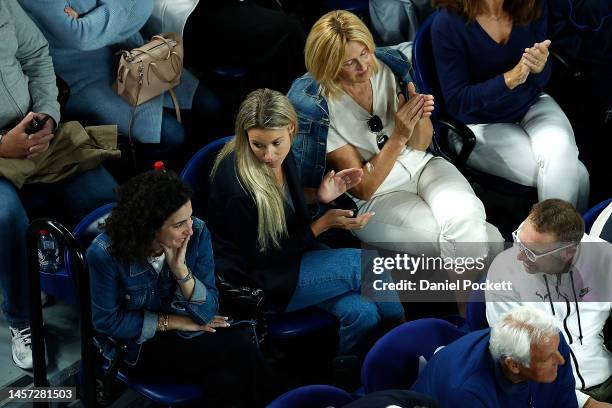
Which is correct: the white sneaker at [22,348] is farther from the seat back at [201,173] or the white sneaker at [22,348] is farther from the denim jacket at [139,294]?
the seat back at [201,173]

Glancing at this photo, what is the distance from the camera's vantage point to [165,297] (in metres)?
3.41

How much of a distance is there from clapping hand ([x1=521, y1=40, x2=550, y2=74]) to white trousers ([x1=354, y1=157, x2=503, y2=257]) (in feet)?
1.92

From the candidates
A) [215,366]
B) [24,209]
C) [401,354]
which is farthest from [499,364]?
[24,209]

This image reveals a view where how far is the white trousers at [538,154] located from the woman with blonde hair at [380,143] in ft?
0.89

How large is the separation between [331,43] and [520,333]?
4.88 ft

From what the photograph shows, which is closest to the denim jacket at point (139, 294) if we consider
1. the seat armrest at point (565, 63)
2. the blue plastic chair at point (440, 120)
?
the blue plastic chair at point (440, 120)

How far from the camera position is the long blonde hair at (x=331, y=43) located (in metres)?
3.83

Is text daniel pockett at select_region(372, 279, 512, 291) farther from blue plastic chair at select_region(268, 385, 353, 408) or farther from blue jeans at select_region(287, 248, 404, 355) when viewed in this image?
blue plastic chair at select_region(268, 385, 353, 408)

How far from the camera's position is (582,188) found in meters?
4.34

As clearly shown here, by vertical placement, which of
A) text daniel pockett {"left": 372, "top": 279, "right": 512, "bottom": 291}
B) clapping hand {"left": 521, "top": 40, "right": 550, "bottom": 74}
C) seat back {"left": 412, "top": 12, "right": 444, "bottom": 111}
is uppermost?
clapping hand {"left": 521, "top": 40, "right": 550, "bottom": 74}

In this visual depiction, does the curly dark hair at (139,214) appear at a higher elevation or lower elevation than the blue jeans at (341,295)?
higher

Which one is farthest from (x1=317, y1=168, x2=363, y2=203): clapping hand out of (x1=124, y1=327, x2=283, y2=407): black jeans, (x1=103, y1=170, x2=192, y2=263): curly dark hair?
(x1=103, y1=170, x2=192, y2=263): curly dark hair

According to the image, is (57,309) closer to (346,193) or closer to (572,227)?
(346,193)

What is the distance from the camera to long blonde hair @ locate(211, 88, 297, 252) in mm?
3572
